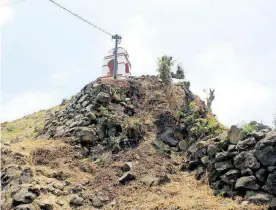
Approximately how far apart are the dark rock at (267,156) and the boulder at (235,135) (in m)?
0.91

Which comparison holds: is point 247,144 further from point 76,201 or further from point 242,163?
point 76,201

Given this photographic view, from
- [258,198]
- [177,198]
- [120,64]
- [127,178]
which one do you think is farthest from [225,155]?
[120,64]

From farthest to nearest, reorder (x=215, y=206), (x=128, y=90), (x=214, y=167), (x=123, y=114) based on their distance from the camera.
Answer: (x=128, y=90) → (x=123, y=114) → (x=214, y=167) → (x=215, y=206)

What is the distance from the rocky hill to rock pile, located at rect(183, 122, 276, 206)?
27 mm

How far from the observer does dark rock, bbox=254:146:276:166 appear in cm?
971

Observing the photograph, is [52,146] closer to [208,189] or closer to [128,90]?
[128,90]

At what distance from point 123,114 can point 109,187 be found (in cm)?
438

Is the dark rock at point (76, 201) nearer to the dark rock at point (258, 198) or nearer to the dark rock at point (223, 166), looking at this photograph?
the dark rock at point (223, 166)

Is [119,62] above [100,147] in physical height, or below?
above

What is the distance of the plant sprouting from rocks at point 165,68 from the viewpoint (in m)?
15.7

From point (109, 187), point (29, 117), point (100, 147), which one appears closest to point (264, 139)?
point (109, 187)

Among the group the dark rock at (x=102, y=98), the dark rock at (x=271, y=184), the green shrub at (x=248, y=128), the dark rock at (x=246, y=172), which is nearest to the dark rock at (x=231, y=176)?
the dark rock at (x=246, y=172)

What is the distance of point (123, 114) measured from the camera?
14.6m

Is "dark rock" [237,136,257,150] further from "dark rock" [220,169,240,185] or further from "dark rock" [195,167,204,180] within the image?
"dark rock" [195,167,204,180]
